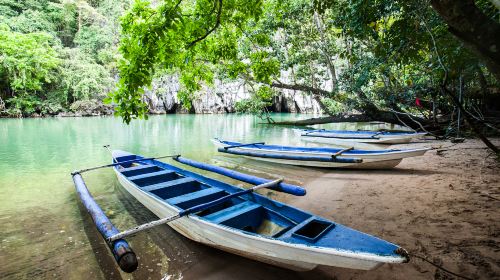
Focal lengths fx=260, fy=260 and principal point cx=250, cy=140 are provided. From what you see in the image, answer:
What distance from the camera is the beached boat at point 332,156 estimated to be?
658cm

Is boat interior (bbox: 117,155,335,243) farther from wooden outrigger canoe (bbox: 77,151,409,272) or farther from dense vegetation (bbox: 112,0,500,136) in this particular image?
dense vegetation (bbox: 112,0,500,136)

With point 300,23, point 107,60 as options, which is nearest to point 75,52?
point 107,60

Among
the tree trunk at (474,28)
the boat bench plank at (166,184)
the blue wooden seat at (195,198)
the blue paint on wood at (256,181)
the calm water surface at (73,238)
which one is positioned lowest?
the calm water surface at (73,238)

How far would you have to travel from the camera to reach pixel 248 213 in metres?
3.50

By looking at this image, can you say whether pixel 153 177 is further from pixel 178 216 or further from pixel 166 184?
pixel 178 216

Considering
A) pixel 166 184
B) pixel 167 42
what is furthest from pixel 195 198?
pixel 167 42

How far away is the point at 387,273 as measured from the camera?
2715mm

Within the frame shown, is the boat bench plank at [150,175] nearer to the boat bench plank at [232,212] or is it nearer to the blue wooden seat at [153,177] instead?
the blue wooden seat at [153,177]

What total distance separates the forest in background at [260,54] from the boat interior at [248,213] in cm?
157

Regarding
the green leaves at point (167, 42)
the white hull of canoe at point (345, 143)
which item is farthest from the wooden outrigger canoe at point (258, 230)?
the white hull of canoe at point (345, 143)

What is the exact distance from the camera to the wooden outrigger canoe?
2188mm

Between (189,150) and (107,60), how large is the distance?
97.4 feet

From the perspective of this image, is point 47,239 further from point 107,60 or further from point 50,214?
point 107,60

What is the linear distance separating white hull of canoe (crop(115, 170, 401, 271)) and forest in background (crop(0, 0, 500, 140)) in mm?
1500
